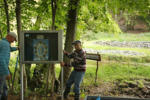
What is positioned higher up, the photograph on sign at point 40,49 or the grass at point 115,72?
the photograph on sign at point 40,49

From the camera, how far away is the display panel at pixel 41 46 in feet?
15.2

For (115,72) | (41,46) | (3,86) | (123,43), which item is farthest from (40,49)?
(123,43)

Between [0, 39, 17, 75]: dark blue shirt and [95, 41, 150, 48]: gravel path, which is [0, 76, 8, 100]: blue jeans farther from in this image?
[95, 41, 150, 48]: gravel path

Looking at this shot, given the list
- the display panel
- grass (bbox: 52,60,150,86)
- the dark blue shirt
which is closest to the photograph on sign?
the display panel

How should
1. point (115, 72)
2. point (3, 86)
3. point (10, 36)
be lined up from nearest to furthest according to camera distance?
point (10, 36), point (3, 86), point (115, 72)

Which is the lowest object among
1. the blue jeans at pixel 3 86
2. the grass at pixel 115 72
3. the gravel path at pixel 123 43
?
the grass at pixel 115 72

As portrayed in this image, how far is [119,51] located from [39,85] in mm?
5349

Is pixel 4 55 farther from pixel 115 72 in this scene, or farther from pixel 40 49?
pixel 115 72

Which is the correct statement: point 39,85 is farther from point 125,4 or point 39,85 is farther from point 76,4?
point 125,4

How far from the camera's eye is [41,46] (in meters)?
4.66

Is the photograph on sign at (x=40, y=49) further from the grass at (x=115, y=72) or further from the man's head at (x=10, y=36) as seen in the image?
the grass at (x=115, y=72)

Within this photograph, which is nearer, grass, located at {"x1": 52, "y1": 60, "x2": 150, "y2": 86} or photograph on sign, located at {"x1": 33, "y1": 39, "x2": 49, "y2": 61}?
photograph on sign, located at {"x1": 33, "y1": 39, "x2": 49, "y2": 61}

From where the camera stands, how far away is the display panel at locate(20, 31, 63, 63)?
4.64 meters

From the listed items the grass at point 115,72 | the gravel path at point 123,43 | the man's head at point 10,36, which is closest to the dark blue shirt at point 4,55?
the man's head at point 10,36
